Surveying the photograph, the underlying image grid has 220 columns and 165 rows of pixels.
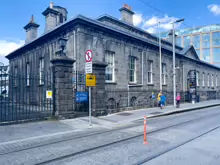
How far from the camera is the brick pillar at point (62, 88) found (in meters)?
10.4

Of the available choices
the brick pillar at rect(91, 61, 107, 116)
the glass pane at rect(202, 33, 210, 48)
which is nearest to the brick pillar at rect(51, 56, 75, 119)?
the brick pillar at rect(91, 61, 107, 116)

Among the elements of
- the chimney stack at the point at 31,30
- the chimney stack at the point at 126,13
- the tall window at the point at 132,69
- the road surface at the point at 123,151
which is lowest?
the road surface at the point at 123,151

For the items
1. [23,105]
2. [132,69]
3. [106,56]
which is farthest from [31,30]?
A: [23,105]

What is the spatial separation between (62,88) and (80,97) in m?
1.37

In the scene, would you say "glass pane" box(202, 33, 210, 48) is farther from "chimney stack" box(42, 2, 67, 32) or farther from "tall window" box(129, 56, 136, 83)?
"chimney stack" box(42, 2, 67, 32)

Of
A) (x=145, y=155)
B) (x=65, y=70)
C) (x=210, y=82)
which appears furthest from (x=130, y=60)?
(x=210, y=82)

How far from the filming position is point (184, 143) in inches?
244

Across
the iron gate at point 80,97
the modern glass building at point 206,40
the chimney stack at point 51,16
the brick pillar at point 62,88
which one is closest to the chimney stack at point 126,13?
the chimney stack at point 51,16

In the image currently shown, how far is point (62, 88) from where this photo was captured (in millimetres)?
10508

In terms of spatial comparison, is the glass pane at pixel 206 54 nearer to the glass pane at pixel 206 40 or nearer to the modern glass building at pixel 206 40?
the modern glass building at pixel 206 40

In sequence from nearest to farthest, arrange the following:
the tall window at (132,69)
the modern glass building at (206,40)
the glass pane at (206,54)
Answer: the tall window at (132,69), the modern glass building at (206,40), the glass pane at (206,54)

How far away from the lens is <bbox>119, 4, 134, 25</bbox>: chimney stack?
2231cm

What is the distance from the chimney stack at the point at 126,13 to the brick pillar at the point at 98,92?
12.5m

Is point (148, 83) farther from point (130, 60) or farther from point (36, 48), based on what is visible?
point (36, 48)
